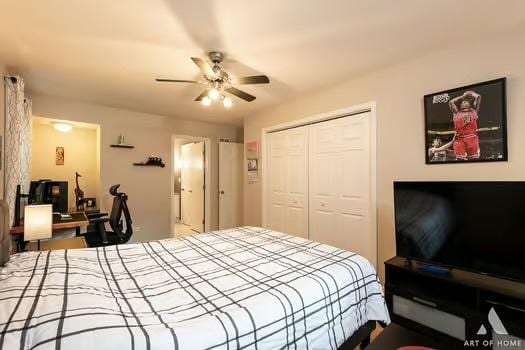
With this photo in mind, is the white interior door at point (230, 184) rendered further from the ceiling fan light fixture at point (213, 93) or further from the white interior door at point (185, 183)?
the ceiling fan light fixture at point (213, 93)

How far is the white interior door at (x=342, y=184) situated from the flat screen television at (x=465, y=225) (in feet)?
2.26

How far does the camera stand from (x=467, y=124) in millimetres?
2070

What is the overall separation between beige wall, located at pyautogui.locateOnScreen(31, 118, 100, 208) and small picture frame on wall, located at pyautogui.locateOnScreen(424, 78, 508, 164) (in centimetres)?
458

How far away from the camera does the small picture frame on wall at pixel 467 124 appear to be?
6.34 ft

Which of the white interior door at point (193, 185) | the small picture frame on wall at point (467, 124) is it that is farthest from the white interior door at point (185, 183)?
the small picture frame on wall at point (467, 124)

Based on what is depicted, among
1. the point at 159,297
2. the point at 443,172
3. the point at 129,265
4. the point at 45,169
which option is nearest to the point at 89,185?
the point at 45,169

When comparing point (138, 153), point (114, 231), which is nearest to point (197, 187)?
point (138, 153)

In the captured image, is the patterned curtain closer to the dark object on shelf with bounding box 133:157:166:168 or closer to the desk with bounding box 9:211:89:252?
the desk with bounding box 9:211:89:252

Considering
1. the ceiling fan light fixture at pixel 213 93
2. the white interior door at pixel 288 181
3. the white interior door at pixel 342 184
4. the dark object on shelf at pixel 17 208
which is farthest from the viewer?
the white interior door at pixel 288 181

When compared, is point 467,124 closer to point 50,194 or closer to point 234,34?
point 234,34

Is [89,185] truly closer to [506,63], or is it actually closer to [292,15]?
[292,15]

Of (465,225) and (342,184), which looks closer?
(465,225)

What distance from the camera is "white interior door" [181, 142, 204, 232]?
5219 mm

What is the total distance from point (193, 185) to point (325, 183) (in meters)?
3.25
